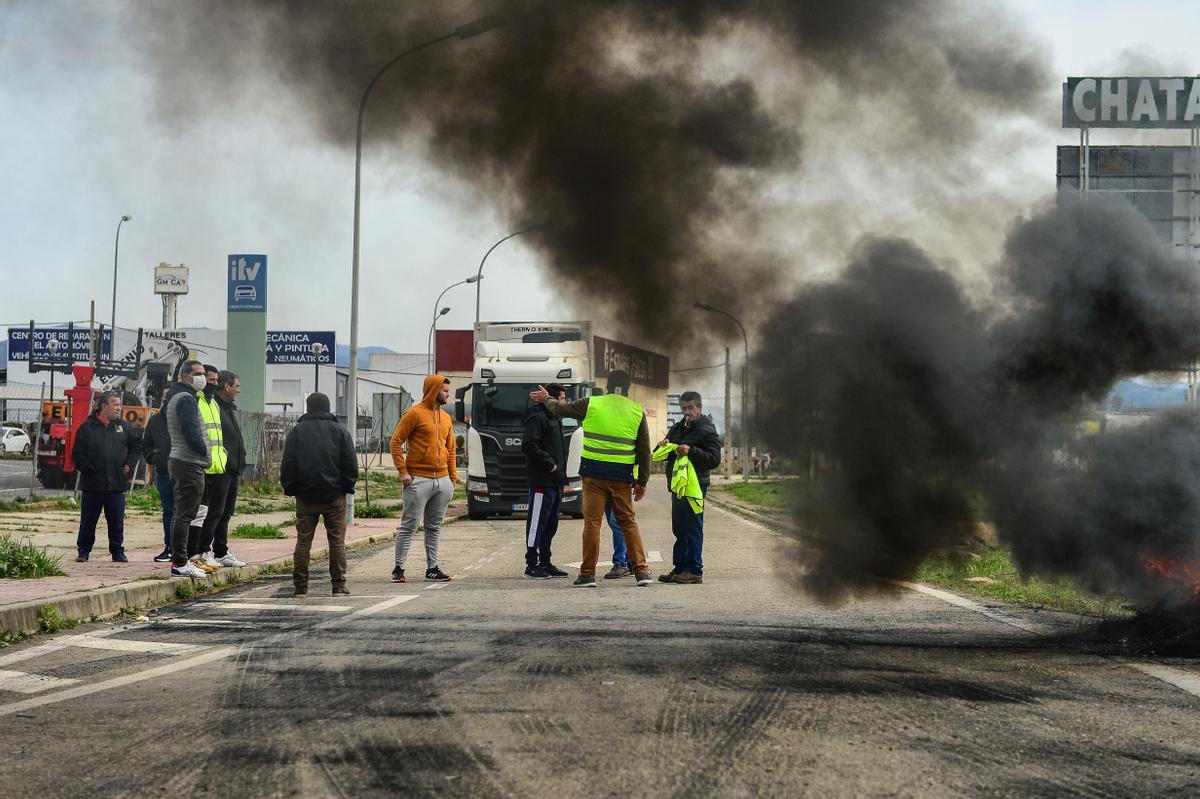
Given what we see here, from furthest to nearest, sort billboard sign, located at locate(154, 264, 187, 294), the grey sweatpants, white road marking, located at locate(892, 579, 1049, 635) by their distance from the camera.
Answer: billboard sign, located at locate(154, 264, 187, 294) → the grey sweatpants → white road marking, located at locate(892, 579, 1049, 635)

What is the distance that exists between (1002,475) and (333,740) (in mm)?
4526

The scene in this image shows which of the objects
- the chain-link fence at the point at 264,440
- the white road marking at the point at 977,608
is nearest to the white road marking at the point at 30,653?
the white road marking at the point at 977,608

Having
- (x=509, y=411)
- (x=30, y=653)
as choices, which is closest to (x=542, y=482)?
(x=30, y=653)

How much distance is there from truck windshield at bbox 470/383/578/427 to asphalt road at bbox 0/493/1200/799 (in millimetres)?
12716

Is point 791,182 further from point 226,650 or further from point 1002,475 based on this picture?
point 226,650

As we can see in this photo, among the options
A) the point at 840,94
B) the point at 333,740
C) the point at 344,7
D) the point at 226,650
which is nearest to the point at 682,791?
the point at 333,740

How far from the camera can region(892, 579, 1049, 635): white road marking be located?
8172 millimetres

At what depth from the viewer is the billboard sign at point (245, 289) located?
122ft

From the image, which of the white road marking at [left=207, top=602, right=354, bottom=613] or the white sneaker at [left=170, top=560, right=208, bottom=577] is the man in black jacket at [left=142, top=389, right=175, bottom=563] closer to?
the white sneaker at [left=170, top=560, right=208, bottom=577]

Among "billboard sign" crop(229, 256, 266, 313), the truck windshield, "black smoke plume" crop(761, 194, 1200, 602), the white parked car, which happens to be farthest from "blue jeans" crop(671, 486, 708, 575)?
the white parked car

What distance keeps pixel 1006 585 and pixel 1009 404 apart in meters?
3.94

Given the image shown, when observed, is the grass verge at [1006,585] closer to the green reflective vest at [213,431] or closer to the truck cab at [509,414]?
the green reflective vest at [213,431]

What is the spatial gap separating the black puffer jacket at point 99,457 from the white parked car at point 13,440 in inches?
1685

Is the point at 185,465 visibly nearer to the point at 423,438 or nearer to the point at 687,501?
the point at 423,438
